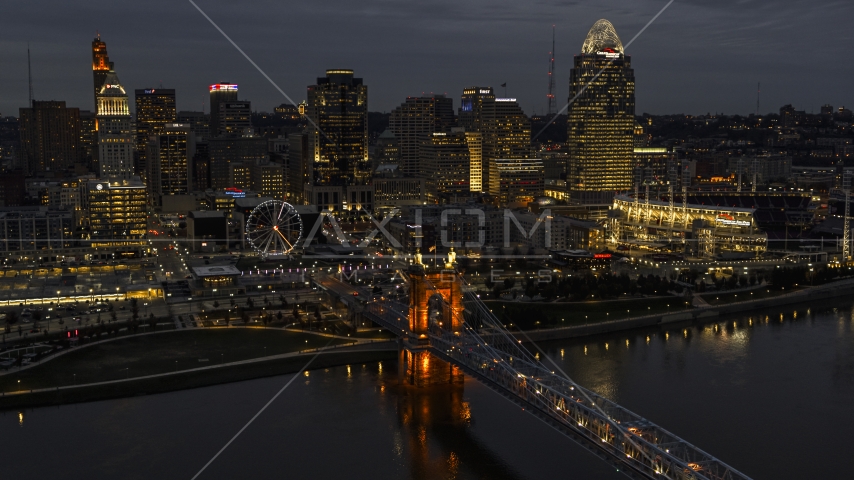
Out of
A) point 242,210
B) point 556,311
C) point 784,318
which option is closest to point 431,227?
point 242,210

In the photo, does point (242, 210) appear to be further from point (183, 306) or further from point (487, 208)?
point (183, 306)

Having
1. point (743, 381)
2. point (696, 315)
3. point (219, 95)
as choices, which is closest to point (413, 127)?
point (219, 95)

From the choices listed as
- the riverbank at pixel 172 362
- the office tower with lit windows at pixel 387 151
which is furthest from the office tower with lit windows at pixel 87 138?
the riverbank at pixel 172 362

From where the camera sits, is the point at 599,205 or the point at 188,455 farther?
the point at 599,205

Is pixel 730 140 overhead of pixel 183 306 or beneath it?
overhead

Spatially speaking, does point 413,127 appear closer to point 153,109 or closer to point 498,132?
point 498,132

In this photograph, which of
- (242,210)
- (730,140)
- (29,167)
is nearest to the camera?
(242,210)
